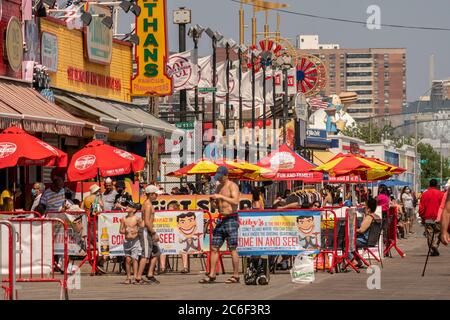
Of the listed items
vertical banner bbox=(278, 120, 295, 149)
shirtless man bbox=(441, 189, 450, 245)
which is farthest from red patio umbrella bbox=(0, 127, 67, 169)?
vertical banner bbox=(278, 120, 295, 149)

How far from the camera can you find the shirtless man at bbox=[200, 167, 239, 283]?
69.3 feet

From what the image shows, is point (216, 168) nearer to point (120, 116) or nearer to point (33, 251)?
point (120, 116)

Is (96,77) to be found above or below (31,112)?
above

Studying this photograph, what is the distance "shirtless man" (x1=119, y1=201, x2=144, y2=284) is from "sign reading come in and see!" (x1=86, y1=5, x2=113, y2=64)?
15.7m

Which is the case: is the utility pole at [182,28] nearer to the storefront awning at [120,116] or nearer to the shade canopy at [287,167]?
the storefront awning at [120,116]

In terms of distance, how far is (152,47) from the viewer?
40312mm

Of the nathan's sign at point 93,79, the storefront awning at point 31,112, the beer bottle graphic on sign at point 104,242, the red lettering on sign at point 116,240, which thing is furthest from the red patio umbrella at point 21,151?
the nathan's sign at point 93,79

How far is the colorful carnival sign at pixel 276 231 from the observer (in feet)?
71.8

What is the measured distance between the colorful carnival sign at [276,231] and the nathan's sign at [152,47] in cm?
1845

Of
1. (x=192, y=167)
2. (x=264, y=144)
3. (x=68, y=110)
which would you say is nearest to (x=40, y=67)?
(x=68, y=110)

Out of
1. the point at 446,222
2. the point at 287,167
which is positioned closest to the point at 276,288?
the point at 446,222

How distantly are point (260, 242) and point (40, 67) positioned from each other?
1255cm

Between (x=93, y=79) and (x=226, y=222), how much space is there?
56.4 ft

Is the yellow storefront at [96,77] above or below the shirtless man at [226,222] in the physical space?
above
